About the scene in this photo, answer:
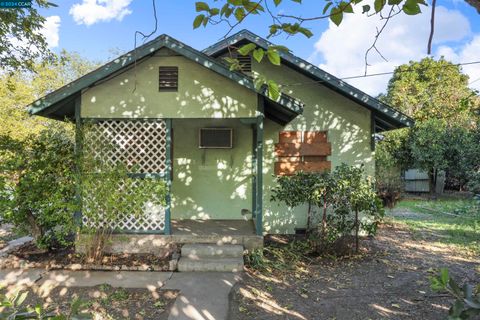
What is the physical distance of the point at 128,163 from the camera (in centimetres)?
666

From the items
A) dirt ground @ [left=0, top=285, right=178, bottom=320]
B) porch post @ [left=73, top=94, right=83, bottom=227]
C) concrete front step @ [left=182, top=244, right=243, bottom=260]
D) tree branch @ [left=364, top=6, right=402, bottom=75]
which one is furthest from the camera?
concrete front step @ [left=182, top=244, right=243, bottom=260]

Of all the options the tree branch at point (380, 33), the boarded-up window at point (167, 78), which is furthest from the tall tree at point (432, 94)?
the tree branch at point (380, 33)

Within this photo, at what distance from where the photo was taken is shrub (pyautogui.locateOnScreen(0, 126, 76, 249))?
589 cm

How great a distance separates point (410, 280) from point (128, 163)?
5503 millimetres

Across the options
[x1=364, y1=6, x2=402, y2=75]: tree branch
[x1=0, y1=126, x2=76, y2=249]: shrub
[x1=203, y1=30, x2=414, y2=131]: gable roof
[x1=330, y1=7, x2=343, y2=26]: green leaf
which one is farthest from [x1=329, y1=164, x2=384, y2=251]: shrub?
[x1=0, y1=126, x2=76, y2=249]: shrub

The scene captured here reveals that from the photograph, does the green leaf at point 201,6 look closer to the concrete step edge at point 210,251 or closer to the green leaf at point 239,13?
the green leaf at point 239,13

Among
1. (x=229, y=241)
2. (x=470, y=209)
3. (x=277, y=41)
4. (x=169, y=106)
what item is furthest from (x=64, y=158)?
(x=470, y=209)

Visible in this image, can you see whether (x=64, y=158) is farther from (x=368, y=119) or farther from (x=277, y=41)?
(x=368, y=119)

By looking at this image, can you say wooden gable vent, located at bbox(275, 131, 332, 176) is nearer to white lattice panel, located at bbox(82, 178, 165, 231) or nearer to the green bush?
the green bush

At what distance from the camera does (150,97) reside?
6.48 m

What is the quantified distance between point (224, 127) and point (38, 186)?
428 cm

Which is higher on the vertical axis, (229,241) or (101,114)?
(101,114)

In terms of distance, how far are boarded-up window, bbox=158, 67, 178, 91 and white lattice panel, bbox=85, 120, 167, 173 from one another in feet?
2.24

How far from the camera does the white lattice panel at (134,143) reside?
6.61 meters
